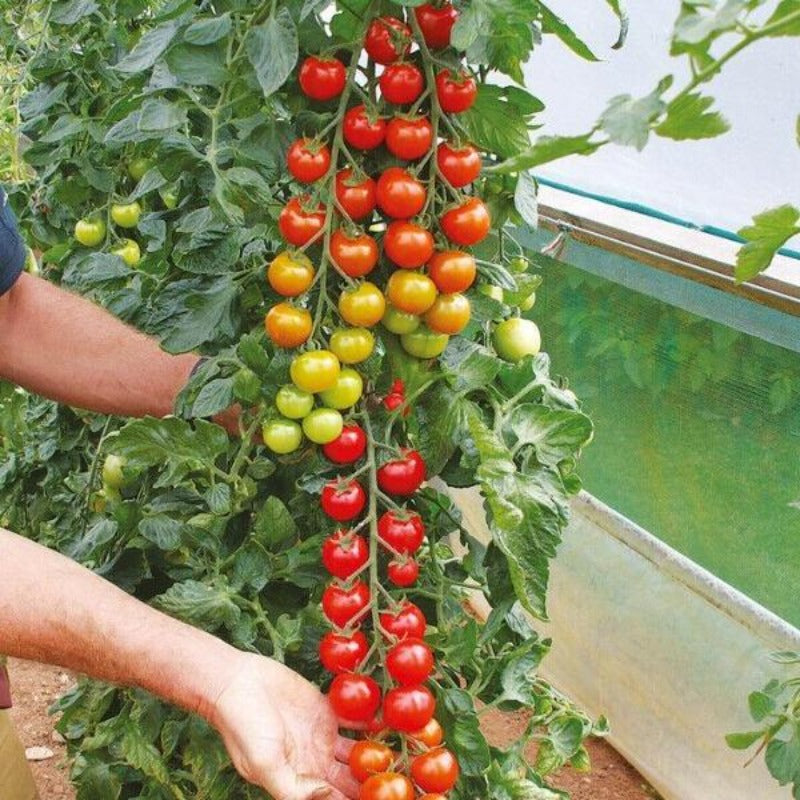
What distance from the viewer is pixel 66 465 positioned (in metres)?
1.93

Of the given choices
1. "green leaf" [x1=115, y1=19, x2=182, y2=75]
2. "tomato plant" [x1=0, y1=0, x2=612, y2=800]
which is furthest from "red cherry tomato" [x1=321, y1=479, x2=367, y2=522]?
"green leaf" [x1=115, y1=19, x2=182, y2=75]

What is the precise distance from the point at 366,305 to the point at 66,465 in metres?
1.25

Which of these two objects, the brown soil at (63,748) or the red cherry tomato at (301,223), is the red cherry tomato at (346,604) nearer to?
the red cherry tomato at (301,223)

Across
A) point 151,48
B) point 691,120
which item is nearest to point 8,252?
point 151,48

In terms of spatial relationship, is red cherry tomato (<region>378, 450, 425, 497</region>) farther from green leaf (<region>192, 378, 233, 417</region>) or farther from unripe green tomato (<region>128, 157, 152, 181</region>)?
unripe green tomato (<region>128, 157, 152, 181</region>)

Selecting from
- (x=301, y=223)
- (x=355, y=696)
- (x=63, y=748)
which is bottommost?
(x=63, y=748)

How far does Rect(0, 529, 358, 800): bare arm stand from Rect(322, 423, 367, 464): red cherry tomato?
21 cm

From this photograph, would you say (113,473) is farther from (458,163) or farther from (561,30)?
(561,30)

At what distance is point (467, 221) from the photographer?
850 millimetres

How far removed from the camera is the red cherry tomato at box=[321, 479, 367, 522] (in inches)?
35.3

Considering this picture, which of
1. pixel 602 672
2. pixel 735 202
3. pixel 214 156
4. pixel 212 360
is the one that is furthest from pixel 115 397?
pixel 602 672

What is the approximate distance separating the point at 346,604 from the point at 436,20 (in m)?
0.50

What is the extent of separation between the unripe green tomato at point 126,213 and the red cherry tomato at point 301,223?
0.89 meters

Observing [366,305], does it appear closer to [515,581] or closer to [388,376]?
[388,376]
